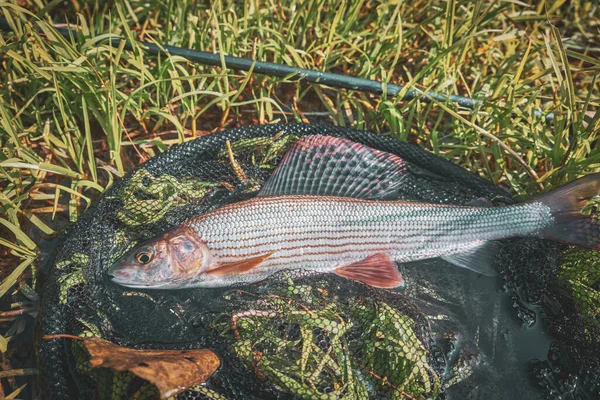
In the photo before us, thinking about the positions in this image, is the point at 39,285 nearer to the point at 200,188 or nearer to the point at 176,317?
the point at 176,317

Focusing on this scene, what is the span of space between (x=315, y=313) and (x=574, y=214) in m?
1.99

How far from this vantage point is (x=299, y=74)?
430 centimetres

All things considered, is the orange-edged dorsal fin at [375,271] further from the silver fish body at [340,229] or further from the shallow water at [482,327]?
the shallow water at [482,327]

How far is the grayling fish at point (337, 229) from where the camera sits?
3387 millimetres

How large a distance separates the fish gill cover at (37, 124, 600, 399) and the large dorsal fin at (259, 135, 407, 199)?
0.19m

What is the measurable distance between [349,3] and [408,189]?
232cm

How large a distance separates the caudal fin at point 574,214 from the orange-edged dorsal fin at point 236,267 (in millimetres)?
2079

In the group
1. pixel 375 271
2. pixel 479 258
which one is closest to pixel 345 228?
pixel 375 271

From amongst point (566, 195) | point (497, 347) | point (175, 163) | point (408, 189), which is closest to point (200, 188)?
point (175, 163)

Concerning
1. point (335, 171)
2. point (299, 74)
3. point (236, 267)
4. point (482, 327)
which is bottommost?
point (482, 327)

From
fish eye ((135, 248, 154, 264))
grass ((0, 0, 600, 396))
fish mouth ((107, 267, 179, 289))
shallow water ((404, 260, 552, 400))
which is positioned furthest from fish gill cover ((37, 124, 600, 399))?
grass ((0, 0, 600, 396))

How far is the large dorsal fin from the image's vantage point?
12.3 feet

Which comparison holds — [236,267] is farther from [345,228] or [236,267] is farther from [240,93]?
[240,93]

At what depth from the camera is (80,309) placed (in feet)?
10.5
